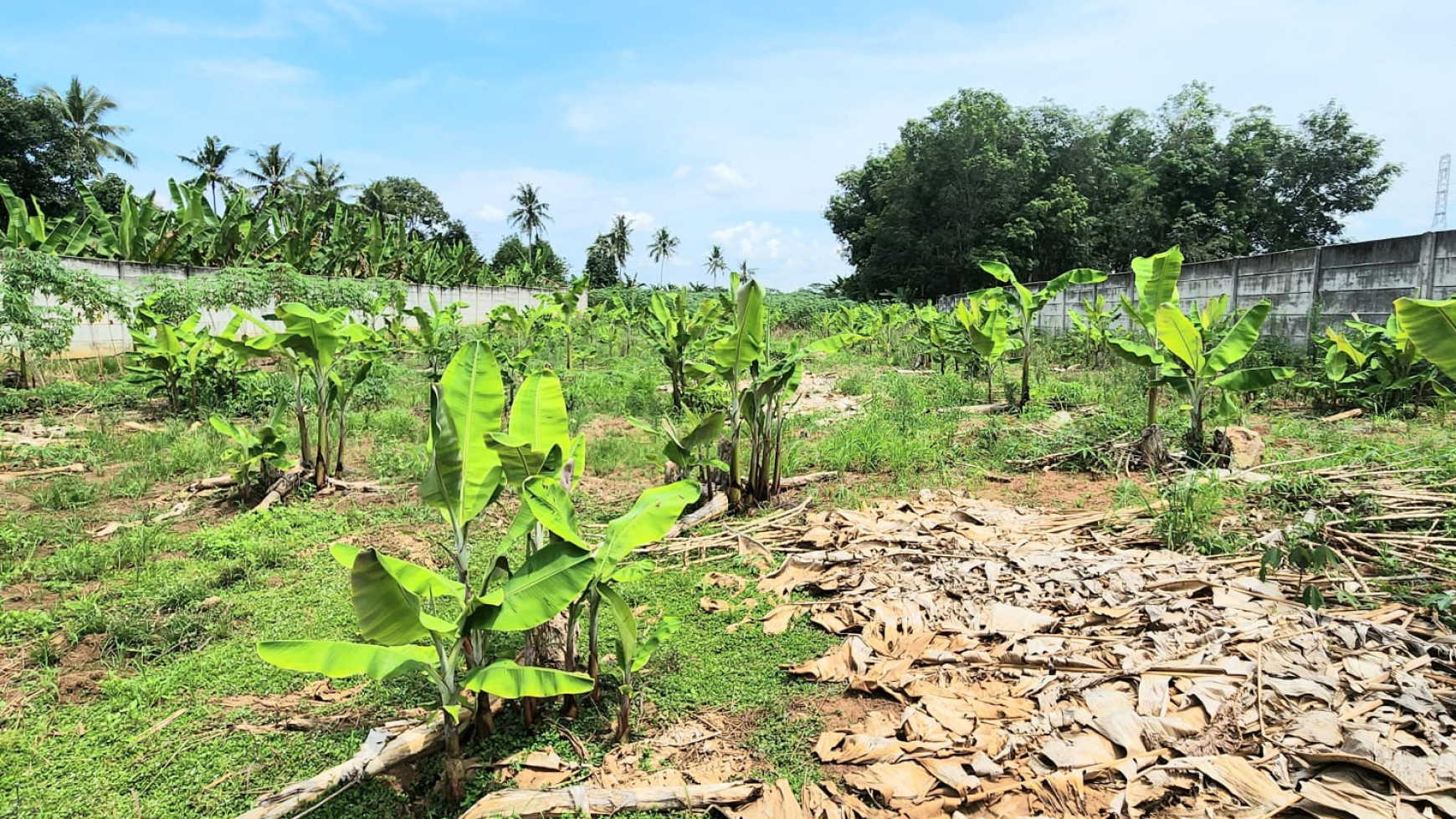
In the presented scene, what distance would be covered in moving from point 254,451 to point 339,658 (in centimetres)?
418

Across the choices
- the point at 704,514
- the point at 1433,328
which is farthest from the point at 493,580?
the point at 1433,328

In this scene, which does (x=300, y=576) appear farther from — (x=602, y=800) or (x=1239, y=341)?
(x=1239, y=341)

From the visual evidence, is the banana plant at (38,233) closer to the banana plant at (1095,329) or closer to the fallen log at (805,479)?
the fallen log at (805,479)

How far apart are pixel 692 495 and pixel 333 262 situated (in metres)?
18.0

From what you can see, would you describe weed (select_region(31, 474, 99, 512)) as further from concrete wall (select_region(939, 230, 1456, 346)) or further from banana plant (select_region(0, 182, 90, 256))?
concrete wall (select_region(939, 230, 1456, 346))

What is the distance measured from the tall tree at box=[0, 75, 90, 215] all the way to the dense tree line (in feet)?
113

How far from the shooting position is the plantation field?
241cm

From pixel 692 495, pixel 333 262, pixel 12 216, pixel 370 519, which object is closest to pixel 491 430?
pixel 692 495

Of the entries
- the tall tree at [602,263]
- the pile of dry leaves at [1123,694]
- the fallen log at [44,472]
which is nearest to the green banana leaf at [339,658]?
the pile of dry leaves at [1123,694]

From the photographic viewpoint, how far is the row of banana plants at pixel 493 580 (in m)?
1.89

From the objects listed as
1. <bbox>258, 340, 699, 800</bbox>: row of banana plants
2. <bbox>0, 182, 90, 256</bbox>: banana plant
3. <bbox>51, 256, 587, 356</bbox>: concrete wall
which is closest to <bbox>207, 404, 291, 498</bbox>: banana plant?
<bbox>258, 340, 699, 800</bbox>: row of banana plants

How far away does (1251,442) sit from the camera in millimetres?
5727

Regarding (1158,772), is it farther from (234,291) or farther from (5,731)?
(234,291)

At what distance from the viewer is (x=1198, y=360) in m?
5.35
